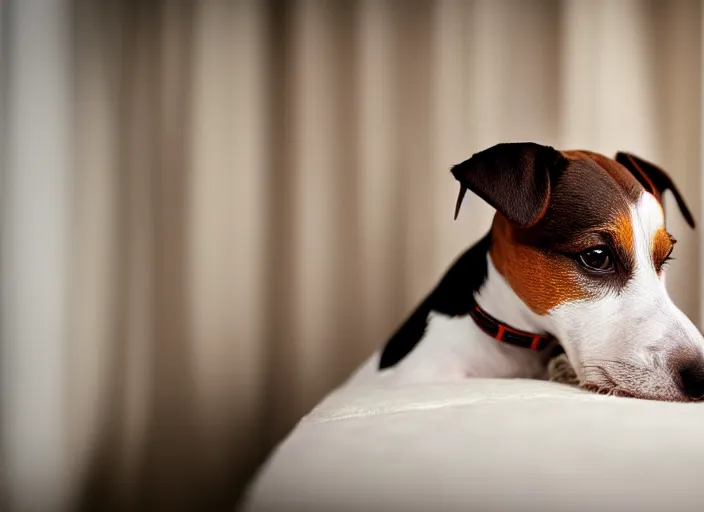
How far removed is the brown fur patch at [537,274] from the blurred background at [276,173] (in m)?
0.64

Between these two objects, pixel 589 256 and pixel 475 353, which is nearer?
pixel 589 256

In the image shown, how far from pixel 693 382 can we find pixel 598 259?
0.22 metres

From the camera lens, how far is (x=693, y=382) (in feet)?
2.79

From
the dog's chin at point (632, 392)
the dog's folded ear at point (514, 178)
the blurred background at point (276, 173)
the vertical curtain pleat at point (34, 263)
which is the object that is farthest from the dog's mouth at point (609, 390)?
the vertical curtain pleat at point (34, 263)

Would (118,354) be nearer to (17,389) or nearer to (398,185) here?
(17,389)

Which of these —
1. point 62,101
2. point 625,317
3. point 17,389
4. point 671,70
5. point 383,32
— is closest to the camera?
point 625,317

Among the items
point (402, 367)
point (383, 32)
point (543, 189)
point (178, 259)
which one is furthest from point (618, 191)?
point (178, 259)

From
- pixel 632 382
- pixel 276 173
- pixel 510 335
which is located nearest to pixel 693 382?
pixel 632 382

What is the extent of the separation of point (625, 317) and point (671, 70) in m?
1.03

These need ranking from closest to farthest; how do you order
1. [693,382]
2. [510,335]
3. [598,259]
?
1. [693,382]
2. [598,259]
3. [510,335]

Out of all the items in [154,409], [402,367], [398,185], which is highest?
[398,185]

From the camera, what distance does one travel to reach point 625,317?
925mm

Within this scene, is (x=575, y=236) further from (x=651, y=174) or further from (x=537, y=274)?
(x=651, y=174)

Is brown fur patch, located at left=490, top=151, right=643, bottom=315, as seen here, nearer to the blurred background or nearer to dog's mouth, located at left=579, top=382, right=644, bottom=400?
dog's mouth, located at left=579, top=382, right=644, bottom=400
